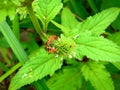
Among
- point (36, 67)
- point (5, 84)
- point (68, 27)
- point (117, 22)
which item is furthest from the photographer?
point (5, 84)

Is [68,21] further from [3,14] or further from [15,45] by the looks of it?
[3,14]

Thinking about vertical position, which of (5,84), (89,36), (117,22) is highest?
(89,36)

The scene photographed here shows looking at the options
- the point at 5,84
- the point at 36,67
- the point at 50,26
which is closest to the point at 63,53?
the point at 36,67

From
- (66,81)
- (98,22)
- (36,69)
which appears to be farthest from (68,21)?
(36,69)

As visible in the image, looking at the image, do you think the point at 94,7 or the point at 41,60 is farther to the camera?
the point at 94,7

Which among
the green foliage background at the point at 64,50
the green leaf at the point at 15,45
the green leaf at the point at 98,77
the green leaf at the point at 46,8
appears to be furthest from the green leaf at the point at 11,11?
the green leaf at the point at 98,77

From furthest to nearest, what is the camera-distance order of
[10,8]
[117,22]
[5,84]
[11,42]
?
[5,84]
[117,22]
[11,42]
[10,8]

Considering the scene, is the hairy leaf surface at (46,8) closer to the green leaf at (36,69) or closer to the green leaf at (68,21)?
the green leaf at (36,69)

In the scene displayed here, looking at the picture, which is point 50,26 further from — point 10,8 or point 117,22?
point 10,8
